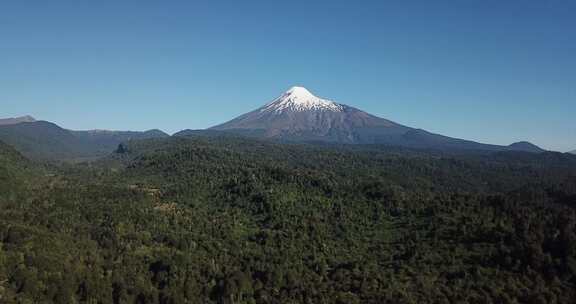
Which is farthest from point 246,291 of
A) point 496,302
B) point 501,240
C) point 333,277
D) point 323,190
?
point 323,190

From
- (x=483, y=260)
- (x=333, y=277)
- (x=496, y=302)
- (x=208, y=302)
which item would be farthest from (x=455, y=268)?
(x=208, y=302)

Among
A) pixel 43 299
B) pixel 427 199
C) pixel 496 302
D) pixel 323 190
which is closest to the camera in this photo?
pixel 496 302

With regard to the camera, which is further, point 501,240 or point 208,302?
point 501,240

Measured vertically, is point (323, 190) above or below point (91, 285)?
above

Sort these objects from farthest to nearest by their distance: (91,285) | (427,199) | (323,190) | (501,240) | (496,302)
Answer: (323,190) → (427,199) → (501,240) → (91,285) → (496,302)

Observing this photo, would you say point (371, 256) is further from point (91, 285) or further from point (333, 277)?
point (91, 285)

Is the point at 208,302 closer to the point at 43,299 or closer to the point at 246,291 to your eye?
the point at 246,291
